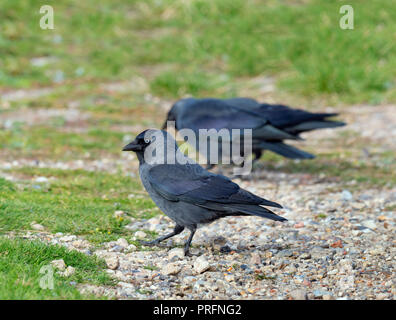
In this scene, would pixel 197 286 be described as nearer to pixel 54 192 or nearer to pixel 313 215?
pixel 313 215

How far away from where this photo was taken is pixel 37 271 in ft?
13.0

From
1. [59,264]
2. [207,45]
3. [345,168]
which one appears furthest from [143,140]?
[207,45]

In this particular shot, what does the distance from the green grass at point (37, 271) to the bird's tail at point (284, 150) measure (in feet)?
11.3

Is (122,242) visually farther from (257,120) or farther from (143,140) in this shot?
(257,120)

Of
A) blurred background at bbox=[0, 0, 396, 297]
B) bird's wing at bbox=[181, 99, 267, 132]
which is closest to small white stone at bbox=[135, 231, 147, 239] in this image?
blurred background at bbox=[0, 0, 396, 297]

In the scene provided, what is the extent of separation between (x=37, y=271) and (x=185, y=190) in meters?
1.29

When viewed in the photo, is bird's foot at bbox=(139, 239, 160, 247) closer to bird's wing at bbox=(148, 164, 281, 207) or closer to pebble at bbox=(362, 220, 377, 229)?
bird's wing at bbox=(148, 164, 281, 207)

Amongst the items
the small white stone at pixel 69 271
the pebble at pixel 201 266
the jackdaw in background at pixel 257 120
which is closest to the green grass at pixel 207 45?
the jackdaw in background at pixel 257 120

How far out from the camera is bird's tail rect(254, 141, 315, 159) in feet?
23.7

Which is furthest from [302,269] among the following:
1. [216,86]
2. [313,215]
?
[216,86]

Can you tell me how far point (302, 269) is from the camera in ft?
14.7

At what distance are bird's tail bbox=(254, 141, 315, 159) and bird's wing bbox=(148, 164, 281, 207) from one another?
8.46 feet

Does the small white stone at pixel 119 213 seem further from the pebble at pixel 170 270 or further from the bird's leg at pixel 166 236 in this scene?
the pebble at pixel 170 270
